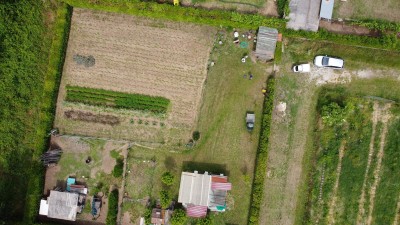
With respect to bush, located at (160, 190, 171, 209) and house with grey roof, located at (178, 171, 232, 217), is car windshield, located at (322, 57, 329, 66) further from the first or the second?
bush, located at (160, 190, 171, 209)

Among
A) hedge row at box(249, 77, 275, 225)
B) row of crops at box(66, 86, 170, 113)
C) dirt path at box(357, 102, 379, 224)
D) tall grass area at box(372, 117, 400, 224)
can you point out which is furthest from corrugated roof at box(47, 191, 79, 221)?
tall grass area at box(372, 117, 400, 224)

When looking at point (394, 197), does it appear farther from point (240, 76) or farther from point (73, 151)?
point (73, 151)

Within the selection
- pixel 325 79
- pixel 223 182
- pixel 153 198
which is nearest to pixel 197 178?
pixel 223 182

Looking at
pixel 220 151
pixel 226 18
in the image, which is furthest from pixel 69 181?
pixel 226 18

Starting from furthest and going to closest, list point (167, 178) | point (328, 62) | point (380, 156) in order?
point (380, 156)
point (328, 62)
point (167, 178)

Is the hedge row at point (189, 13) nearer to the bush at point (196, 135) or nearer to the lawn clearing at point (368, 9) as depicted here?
the lawn clearing at point (368, 9)

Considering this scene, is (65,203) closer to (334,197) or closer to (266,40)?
(266,40)
